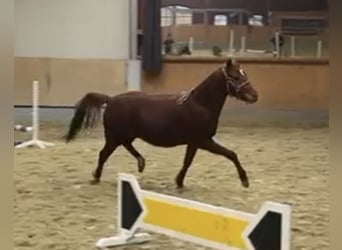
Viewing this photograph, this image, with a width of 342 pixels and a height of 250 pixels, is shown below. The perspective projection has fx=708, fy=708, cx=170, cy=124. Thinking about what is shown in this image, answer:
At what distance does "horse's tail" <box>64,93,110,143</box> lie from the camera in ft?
11.5

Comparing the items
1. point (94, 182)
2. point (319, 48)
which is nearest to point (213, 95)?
point (94, 182)

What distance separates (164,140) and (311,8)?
13.0ft

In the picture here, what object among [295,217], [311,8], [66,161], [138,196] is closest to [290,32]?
[311,8]

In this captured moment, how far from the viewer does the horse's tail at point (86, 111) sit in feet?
11.5

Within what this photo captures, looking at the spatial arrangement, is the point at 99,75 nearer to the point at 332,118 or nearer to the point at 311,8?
the point at 311,8

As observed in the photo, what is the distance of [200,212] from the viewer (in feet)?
5.75

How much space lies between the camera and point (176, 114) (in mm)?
3383

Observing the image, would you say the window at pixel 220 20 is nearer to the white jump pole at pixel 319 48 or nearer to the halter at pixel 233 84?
the white jump pole at pixel 319 48

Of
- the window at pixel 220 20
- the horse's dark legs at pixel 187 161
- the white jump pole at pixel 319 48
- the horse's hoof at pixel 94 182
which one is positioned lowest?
the horse's hoof at pixel 94 182

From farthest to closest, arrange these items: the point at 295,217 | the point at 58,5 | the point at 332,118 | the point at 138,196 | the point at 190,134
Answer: the point at 58,5, the point at 190,134, the point at 295,217, the point at 138,196, the point at 332,118

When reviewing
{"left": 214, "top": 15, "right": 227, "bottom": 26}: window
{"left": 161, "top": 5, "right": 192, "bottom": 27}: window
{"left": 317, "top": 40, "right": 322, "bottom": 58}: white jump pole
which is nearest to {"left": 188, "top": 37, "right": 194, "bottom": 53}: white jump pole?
{"left": 161, "top": 5, "right": 192, "bottom": 27}: window

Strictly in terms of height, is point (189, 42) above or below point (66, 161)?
above

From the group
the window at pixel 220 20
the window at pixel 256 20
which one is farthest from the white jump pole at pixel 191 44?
the window at pixel 256 20

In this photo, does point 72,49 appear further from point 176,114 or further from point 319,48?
point 176,114
